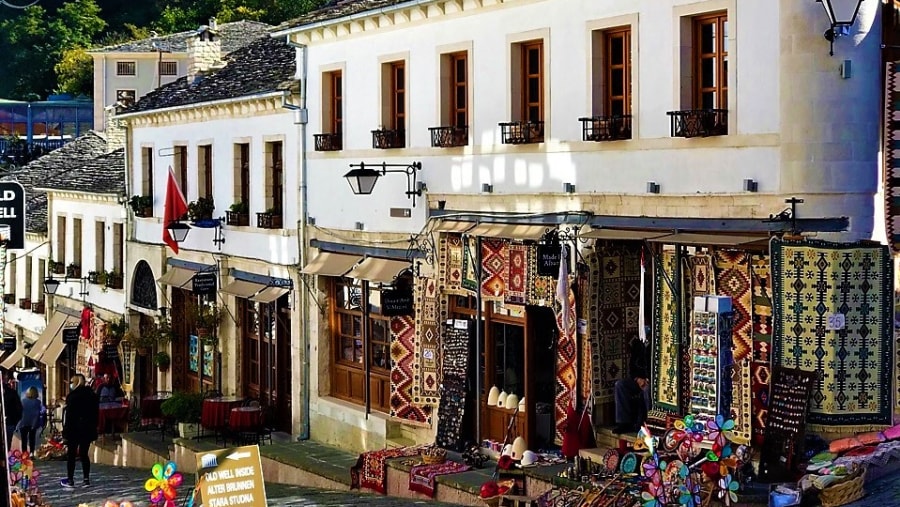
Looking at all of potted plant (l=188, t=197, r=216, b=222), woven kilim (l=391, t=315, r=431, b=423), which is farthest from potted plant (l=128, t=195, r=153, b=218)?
woven kilim (l=391, t=315, r=431, b=423)

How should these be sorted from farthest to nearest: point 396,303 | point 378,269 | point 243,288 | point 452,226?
point 243,288 → point 378,269 → point 396,303 → point 452,226

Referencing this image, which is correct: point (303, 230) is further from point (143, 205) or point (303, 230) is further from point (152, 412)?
point (143, 205)

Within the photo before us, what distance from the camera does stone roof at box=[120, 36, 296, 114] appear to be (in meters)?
26.8

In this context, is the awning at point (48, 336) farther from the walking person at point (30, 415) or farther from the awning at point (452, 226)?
the awning at point (452, 226)

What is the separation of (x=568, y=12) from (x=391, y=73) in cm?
455

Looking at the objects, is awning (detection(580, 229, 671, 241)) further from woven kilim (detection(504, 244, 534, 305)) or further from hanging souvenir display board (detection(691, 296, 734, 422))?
woven kilim (detection(504, 244, 534, 305))

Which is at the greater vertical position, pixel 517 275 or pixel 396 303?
pixel 517 275

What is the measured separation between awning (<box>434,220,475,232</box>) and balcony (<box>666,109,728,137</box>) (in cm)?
395

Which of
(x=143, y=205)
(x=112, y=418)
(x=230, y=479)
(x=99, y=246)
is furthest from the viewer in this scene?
(x=99, y=246)

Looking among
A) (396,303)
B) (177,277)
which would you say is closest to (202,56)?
(177,277)

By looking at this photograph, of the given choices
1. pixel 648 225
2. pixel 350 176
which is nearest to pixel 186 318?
pixel 350 176

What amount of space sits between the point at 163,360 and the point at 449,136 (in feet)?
38.7

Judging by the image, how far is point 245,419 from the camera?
82.6 ft

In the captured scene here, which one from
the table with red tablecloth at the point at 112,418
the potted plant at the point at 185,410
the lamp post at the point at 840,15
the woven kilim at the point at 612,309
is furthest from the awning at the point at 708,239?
the table with red tablecloth at the point at 112,418
